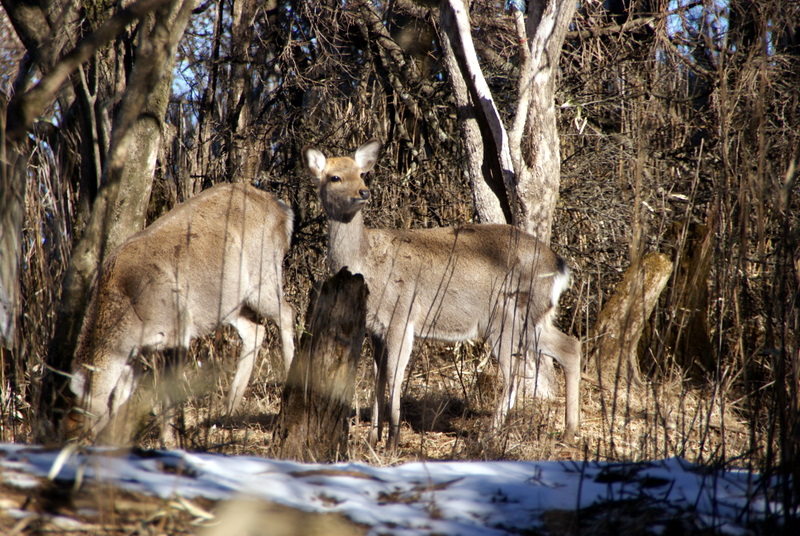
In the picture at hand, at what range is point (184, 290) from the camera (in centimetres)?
627

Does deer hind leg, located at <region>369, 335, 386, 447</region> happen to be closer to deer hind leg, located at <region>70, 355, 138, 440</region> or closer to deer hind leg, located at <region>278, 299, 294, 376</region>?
deer hind leg, located at <region>278, 299, 294, 376</region>

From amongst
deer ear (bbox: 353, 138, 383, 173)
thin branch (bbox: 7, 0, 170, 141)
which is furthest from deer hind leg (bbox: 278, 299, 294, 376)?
thin branch (bbox: 7, 0, 170, 141)

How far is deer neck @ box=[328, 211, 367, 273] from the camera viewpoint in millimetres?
6379

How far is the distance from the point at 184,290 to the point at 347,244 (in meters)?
1.41

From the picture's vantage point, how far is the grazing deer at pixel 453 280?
6117 mm

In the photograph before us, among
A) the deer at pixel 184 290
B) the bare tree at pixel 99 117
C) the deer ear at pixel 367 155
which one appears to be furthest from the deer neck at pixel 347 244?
→ the bare tree at pixel 99 117

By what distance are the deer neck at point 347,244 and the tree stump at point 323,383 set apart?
2.47 metres

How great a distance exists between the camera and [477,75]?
6.34 m

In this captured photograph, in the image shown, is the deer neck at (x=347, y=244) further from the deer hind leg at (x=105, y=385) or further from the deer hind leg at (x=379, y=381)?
the deer hind leg at (x=105, y=385)

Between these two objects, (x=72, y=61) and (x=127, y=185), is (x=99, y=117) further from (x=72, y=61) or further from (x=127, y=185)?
(x=72, y=61)

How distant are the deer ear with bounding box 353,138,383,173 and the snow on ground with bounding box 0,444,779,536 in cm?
487

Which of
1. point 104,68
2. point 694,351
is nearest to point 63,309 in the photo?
point 104,68

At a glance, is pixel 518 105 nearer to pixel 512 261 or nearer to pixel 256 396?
pixel 512 261

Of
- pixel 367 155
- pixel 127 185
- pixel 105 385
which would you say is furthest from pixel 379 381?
pixel 127 185
